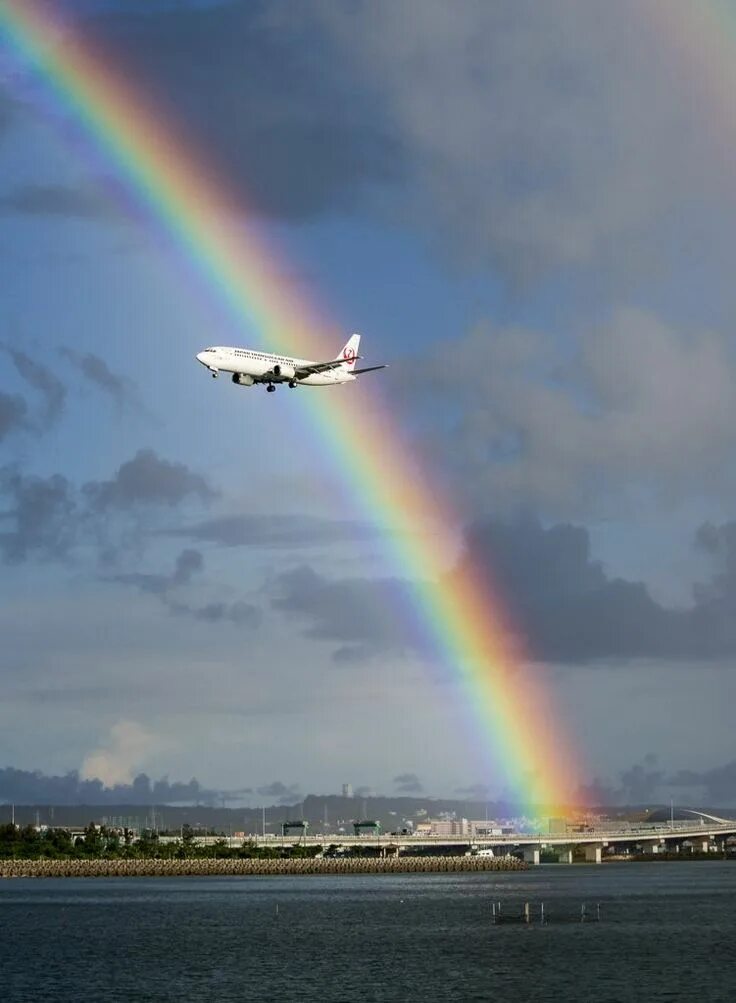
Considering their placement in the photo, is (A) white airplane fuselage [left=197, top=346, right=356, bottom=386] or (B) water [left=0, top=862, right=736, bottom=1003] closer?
(B) water [left=0, top=862, right=736, bottom=1003]

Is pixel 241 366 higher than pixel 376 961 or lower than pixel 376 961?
higher

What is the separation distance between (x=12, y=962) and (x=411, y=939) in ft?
144

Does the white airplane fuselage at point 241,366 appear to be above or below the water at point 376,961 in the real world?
above

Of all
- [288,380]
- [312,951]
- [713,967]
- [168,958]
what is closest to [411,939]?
[312,951]

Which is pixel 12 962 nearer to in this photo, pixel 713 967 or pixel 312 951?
pixel 312 951

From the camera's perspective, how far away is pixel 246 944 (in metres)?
166

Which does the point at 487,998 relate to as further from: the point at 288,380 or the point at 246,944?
the point at 288,380

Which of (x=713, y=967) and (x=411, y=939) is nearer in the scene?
(x=713, y=967)

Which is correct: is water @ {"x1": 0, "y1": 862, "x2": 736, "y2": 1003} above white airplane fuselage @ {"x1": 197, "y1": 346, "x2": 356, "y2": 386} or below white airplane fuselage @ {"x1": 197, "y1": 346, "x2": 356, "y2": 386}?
below

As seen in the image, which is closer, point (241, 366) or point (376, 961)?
point (376, 961)

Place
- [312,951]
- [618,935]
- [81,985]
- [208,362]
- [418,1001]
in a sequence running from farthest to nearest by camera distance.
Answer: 1. [208,362]
2. [618,935]
3. [312,951]
4. [81,985]
5. [418,1001]

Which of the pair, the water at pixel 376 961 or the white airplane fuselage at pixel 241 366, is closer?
the water at pixel 376 961

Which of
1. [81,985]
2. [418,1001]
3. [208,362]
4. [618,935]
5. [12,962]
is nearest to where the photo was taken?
[418,1001]

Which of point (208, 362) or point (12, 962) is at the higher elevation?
point (208, 362)
